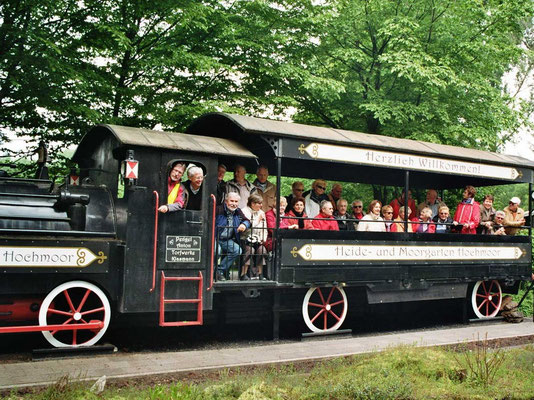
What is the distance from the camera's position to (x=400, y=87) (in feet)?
53.5

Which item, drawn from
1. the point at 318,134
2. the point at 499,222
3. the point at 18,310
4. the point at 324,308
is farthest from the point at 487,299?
the point at 18,310

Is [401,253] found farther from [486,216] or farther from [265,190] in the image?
[486,216]

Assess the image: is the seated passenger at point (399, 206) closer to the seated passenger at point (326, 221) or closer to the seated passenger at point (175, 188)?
the seated passenger at point (326, 221)

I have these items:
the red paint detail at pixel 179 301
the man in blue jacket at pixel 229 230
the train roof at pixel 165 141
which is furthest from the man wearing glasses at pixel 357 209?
the red paint detail at pixel 179 301

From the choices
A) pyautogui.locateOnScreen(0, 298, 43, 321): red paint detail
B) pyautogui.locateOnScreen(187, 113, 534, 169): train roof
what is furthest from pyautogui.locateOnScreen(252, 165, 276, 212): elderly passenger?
pyautogui.locateOnScreen(0, 298, 43, 321): red paint detail

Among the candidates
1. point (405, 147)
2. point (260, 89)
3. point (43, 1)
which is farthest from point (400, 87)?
point (43, 1)

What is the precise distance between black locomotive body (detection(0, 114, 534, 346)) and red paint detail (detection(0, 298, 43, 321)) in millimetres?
12

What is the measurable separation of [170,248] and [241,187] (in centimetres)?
168

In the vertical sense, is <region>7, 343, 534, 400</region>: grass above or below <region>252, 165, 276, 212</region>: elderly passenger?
below

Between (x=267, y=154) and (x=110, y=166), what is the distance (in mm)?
2788

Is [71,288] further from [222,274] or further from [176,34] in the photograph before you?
[176,34]

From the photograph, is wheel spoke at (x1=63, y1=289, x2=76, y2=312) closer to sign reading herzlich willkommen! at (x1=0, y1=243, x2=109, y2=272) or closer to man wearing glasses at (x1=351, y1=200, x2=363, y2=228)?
sign reading herzlich willkommen! at (x1=0, y1=243, x2=109, y2=272)

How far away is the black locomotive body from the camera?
7.25m

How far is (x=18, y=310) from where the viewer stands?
7.28 m
